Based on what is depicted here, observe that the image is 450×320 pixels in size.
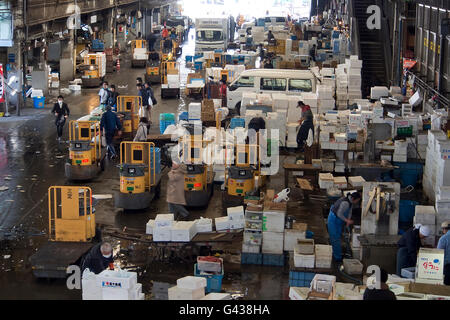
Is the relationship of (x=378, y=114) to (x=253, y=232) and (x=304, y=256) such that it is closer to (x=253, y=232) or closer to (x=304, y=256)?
(x=253, y=232)

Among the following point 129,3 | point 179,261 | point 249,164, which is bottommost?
point 179,261

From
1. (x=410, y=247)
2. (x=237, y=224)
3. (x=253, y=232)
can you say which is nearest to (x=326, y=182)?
(x=237, y=224)

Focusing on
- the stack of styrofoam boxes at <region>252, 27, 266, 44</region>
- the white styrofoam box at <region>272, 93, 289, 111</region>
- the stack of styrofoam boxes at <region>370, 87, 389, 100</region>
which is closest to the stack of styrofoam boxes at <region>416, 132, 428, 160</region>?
the white styrofoam box at <region>272, 93, 289, 111</region>

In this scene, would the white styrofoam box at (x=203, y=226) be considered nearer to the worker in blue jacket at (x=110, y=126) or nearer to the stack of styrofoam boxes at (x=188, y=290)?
the stack of styrofoam boxes at (x=188, y=290)

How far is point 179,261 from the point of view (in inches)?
593

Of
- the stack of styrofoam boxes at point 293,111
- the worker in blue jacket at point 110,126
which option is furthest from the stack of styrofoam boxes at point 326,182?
the worker in blue jacket at point 110,126

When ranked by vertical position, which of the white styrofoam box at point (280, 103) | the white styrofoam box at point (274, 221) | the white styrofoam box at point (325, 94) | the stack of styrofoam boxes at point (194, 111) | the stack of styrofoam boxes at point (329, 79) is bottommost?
the white styrofoam box at point (274, 221)

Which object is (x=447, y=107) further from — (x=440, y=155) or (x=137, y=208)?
(x=137, y=208)

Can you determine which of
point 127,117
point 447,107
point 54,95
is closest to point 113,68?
point 54,95

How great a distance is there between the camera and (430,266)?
1250 centimetres

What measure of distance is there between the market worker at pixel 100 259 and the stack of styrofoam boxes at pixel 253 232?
2.83m

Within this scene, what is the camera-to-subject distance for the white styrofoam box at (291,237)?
14.9 meters

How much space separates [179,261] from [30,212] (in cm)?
470

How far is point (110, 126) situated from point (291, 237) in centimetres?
881
